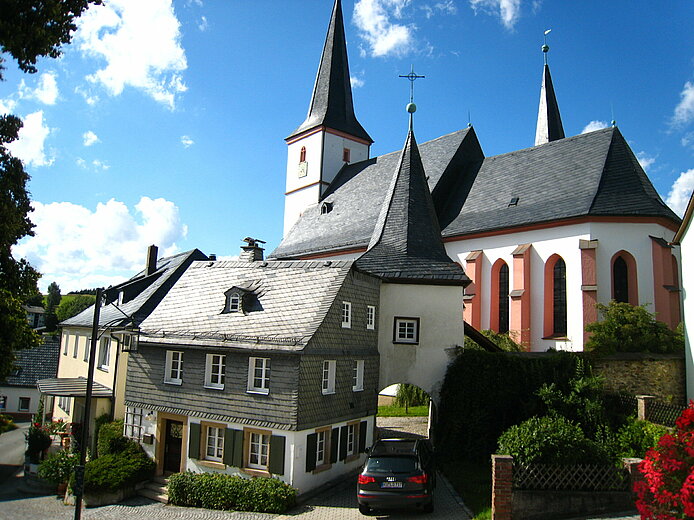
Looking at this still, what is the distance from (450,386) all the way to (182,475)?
8251mm

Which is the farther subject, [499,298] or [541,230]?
[499,298]

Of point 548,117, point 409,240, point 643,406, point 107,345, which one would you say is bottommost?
point 643,406

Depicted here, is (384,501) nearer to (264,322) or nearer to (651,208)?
(264,322)

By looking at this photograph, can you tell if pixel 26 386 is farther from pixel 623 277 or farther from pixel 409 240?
pixel 623 277

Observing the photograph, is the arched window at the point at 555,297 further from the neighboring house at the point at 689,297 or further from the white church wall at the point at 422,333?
the white church wall at the point at 422,333

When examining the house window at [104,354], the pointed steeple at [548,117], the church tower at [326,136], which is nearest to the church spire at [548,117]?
the pointed steeple at [548,117]

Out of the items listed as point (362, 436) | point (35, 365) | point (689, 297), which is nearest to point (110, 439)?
point (362, 436)

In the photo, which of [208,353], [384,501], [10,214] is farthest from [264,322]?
[10,214]

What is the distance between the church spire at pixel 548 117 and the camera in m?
41.0

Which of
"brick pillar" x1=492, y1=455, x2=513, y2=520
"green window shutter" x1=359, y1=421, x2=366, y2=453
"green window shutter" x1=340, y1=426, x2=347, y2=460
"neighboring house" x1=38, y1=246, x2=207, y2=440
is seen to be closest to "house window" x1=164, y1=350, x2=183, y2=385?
"neighboring house" x1=38, y1=246, x2=207, y2=440

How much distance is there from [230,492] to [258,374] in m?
2.99

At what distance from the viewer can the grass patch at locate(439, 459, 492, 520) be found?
1264 cm

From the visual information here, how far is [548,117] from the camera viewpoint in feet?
136

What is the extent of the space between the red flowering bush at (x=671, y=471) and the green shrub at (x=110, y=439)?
48.4 feet
